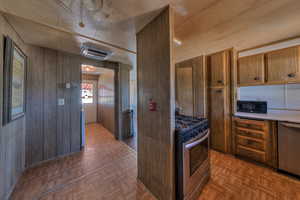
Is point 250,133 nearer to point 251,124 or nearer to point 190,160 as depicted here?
point 251,124

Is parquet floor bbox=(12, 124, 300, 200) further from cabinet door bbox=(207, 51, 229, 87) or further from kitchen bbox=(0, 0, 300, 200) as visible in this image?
cabinet door bbox=(207, 51, 229, 87)

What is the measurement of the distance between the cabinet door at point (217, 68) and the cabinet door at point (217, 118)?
0.65ft

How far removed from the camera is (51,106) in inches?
99.6

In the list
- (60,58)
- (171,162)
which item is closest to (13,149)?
(60,58)

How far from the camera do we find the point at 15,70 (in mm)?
1679

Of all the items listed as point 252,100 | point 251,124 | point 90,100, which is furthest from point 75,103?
point 252,100

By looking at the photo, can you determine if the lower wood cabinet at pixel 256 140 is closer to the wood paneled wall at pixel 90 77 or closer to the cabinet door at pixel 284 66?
the cabinet door at pixel 284 66

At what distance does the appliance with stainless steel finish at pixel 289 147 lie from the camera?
1812mm

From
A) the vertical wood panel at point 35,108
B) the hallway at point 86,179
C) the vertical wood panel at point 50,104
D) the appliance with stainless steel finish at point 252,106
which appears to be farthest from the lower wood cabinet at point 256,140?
the vertical wood panel at point 35,108

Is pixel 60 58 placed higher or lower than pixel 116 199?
higher

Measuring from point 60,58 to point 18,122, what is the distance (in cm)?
152

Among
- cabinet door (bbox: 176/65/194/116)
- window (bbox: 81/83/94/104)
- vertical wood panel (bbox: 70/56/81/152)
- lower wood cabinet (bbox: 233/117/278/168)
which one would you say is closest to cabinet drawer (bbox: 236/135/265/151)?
lower wood cabinet (bbox: 233/117/278/168)

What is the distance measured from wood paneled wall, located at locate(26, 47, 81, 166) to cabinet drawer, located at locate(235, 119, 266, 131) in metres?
3.81

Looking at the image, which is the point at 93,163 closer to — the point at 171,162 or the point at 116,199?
the point at 116,199
